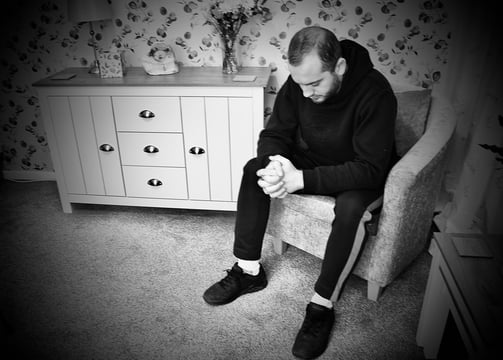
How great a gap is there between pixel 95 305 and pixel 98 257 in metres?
0.37

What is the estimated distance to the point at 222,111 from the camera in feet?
7.28

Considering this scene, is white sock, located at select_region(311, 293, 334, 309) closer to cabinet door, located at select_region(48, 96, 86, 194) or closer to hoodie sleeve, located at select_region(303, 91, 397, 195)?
hoodie sleeve, located at select_region(303, 91, 397, 195)

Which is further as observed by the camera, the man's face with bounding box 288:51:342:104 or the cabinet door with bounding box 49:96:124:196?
the cabinet door with bounding box 49:96:124:196

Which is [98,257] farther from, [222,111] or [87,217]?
[222,111]

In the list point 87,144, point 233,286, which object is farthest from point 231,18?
point 233,286

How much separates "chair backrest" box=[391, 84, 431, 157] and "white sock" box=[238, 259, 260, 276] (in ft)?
2.76

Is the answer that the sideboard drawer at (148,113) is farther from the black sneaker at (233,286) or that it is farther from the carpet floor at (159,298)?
the black sneaker at (233,286)

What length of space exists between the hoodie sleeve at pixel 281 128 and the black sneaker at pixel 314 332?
660 millimetres

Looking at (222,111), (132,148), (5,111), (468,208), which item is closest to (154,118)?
(132,148)

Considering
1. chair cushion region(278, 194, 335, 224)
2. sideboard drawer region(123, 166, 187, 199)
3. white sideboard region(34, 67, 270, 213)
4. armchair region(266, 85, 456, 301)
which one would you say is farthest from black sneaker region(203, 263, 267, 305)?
sideboard drawer region(123, 166, 187, 199)

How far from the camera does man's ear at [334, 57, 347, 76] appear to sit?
5.13 ft

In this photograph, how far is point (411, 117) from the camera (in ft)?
6.40

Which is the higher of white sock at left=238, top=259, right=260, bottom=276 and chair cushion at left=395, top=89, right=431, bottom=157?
chair cushion at left=395, top=89, right=431, bottom=157

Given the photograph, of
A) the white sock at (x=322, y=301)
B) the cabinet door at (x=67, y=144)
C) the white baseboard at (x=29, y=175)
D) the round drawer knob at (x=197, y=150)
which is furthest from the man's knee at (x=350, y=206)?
the white baseboard at (x=29, y=175)
